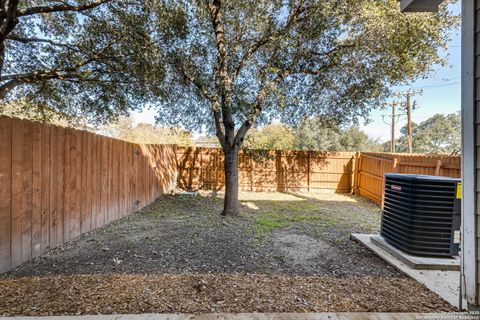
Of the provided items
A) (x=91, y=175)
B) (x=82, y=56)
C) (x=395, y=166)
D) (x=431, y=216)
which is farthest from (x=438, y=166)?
(x=82, y=56)

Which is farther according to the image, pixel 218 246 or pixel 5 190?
pixel 218 246

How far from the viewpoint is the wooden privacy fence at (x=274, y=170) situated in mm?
10430

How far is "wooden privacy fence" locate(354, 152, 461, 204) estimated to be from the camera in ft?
17.4

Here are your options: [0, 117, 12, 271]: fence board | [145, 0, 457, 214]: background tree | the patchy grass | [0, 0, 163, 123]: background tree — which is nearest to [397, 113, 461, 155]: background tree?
[145, 0, 457, 214]: background tree

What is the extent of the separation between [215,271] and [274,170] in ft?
26.8

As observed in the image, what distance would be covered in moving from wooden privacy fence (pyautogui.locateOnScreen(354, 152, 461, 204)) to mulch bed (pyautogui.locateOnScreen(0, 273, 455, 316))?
4.21m

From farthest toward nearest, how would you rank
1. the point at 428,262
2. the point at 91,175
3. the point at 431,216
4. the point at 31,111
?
the point at 31,111 < the point at 91,175 < the point at 431,216 < the point at 428,262

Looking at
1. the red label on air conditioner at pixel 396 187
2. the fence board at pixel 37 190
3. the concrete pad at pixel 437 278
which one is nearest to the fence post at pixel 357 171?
the red label on air conditioner at pixel 396 187

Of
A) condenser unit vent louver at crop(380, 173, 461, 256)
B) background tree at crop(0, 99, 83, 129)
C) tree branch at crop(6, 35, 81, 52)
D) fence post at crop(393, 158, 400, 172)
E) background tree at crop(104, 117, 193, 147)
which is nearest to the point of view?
condenser unit vent louver at crop(380, 173, 461, 256)

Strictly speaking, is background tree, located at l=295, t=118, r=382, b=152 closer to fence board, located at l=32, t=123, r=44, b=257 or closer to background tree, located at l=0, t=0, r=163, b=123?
background tree, located at l=0, t=0, r=163, b=123

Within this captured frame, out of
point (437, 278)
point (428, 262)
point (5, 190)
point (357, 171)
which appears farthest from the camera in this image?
point (357, 171)

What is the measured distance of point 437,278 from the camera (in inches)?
98.3

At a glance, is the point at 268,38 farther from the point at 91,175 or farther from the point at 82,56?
the point at 91,175

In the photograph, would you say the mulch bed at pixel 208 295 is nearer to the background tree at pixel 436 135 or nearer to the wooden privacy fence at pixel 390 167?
the wooden privacy fence at pixel 390 167
